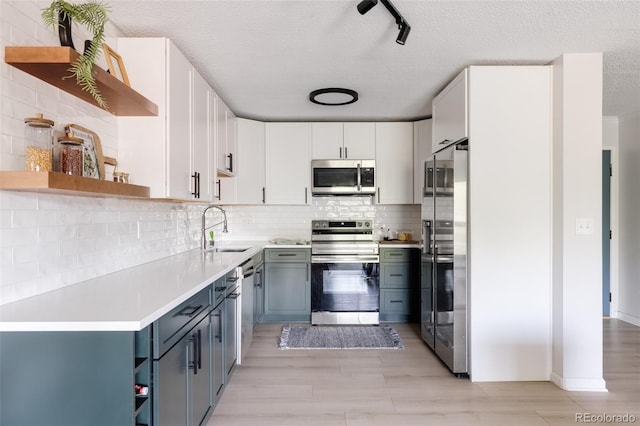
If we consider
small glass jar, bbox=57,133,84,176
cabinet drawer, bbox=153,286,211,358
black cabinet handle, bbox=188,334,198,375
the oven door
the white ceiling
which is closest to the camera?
cabinet drawer, bbox=153,286,211,358

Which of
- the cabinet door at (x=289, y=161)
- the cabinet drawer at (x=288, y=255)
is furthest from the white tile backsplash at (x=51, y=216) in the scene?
the cabinet door at (x=289, y=161)

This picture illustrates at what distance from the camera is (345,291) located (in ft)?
12.6

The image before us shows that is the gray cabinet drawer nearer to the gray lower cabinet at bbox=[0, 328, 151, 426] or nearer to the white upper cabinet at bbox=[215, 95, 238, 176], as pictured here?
the white upper cabinet at bbox=[215, 95, 238, 176]

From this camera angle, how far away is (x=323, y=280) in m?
3.84

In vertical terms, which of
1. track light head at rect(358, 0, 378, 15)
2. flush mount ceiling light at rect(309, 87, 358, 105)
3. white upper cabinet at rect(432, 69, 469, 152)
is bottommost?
white upper cabinet at rect(432, 69, 469, 152)

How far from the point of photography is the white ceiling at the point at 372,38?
1.88 m

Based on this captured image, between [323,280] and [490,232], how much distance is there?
187cm

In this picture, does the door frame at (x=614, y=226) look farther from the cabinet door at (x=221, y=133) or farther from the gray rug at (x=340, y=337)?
the cabinet door at (x=221, y=133)

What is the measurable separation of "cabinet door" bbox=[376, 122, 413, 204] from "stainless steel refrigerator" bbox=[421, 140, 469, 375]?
37.2 inches

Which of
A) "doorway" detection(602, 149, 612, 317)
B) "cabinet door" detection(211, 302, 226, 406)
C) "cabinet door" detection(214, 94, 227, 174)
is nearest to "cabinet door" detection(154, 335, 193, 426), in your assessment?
"cabinet door" detection(211, 302, 226, 406)

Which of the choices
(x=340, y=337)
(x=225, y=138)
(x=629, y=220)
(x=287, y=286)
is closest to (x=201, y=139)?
(x=225, y=138)

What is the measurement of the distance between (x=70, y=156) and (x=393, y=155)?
128 inches

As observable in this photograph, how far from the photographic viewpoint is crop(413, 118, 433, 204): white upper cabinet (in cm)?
404

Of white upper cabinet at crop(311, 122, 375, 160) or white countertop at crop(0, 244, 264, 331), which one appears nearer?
white countertop at crop(0, 244, 264, 331)
